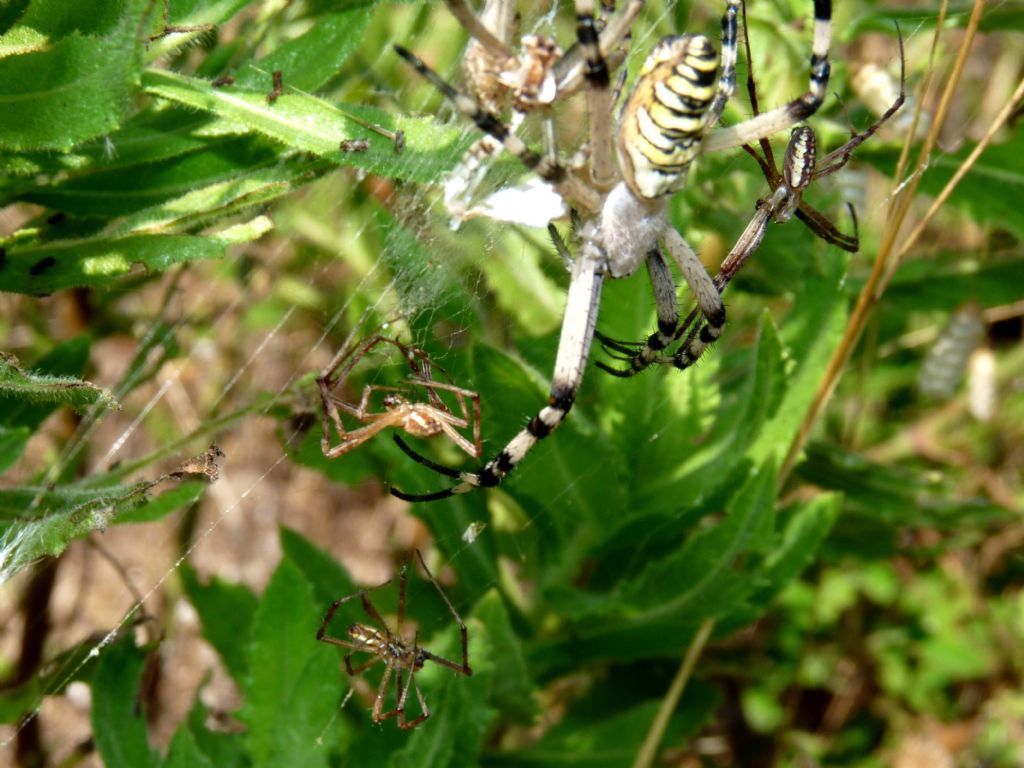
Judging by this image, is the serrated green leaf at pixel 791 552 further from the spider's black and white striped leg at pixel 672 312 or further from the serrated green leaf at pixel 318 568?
the serrated green leaf at pixel 318 568

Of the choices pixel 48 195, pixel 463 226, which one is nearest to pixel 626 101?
pixel 463 226

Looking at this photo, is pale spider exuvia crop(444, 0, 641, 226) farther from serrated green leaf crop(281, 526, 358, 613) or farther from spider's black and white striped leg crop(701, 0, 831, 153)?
serrated green leaf crop(281, 526, 358, 613)

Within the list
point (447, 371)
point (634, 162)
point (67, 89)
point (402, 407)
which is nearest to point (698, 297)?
point (634, 162)

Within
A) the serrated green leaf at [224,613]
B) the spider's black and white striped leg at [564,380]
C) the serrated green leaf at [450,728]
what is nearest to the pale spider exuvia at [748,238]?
the spider's black and white striped leg at [564,380]

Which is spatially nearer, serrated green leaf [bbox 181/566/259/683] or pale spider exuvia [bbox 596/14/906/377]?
pale spider exuvia [bbox 596/14/906/377]

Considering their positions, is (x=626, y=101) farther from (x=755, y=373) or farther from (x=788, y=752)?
(x=788, y=752)

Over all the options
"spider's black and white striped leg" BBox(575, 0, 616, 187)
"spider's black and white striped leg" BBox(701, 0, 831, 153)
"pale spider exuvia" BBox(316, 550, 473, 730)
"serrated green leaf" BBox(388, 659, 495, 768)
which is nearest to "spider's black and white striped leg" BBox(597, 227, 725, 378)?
"spider's black and white striped leg" BBox(701, 0, 831, 153)

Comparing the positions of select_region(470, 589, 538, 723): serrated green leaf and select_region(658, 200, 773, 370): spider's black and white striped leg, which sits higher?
select_region(658, 200, 773, 370): spider's black and white striped leg
